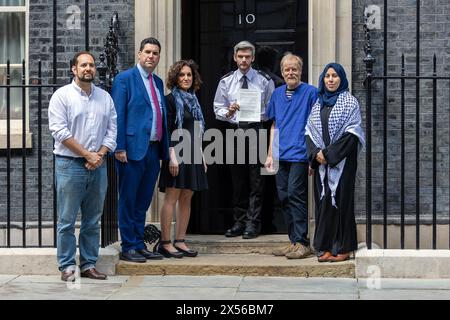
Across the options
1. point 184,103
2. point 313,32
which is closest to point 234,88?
point 184,103

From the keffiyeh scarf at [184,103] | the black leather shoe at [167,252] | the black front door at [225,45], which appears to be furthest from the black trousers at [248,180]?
the black leather shoe at [167,252]

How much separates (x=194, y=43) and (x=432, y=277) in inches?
137

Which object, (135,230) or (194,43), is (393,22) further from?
(135,230)

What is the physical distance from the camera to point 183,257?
27.8 feet

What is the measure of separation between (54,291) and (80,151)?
1.09 meters

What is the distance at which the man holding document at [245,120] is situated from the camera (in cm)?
895

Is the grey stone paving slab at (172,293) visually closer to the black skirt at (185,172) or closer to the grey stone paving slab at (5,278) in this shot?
the grey stone paving slab at (5,278)

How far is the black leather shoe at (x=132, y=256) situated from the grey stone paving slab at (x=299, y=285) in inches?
35.9

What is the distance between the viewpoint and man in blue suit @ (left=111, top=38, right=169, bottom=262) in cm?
809

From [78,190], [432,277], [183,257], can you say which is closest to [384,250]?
[432,277]

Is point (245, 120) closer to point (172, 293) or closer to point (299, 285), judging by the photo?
point (299, 285)

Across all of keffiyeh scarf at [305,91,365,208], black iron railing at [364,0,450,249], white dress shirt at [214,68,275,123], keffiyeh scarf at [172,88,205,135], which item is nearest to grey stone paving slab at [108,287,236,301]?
keffiyeh scarf at [305,91,365,208]

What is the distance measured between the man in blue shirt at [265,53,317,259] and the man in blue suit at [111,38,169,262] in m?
1.04

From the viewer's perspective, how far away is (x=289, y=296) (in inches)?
282
